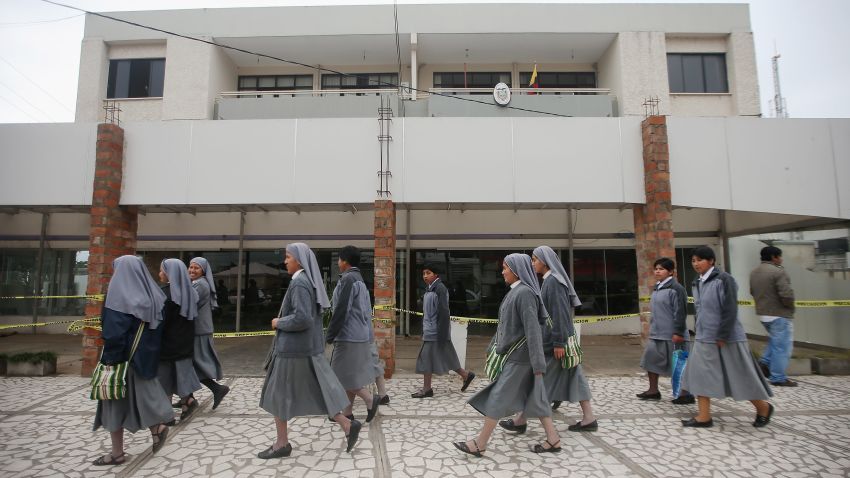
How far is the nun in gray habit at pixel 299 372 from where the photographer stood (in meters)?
3.82

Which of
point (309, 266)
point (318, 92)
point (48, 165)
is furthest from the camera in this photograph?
point (318, 92)

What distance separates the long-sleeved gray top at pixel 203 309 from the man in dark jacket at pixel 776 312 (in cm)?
773

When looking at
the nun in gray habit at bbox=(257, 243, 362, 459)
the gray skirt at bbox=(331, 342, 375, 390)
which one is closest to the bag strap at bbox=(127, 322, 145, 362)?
the nun in gray habit at bbox=(257, 243, 362, 459)

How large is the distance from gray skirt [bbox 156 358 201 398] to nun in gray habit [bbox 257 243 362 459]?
143 cm

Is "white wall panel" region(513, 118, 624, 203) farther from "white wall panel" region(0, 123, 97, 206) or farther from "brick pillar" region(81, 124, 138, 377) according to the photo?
"white wall panel" region(0, 123, 97, 206)

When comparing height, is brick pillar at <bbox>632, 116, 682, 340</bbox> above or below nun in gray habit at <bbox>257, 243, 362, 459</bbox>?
above

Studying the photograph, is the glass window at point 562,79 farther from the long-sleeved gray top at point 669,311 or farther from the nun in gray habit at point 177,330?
the nun in gray habit at point 177,330

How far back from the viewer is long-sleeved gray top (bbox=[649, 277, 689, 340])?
532cm

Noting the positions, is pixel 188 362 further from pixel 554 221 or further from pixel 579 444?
pixel 554 221

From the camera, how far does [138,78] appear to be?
42.8ft

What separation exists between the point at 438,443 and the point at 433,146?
16.0 ft

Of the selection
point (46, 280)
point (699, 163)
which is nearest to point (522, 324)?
point (699, 163)

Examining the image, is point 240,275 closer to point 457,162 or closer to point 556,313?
point 457,162

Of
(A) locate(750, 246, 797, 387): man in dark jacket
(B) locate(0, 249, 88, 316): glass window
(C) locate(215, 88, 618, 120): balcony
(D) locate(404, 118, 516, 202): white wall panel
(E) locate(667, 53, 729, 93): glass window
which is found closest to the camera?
(A) locate(750, 246, 797, 387): man in dark jacket
